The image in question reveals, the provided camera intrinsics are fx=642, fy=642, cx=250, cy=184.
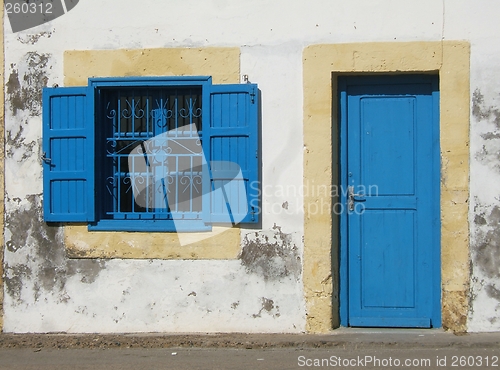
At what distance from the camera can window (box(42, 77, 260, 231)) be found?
532cm

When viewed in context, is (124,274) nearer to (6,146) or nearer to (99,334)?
(99,334)

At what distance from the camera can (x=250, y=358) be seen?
4.89 meters

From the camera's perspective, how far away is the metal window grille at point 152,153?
217 inches

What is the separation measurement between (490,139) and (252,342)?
2.52m

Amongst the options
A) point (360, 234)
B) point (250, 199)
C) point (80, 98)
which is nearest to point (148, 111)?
point (80, 98)

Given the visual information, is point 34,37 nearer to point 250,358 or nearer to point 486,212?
point 250,358

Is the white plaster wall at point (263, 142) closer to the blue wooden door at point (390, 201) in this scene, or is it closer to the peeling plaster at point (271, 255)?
the peeling plaster at point (271, 255)

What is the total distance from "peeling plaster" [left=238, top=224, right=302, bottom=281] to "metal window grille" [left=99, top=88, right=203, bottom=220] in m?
0.53

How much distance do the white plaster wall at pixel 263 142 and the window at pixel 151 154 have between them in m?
0.18

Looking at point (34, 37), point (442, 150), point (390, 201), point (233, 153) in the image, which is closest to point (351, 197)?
point (390, 201)

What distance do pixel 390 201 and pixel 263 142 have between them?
1.17 metres

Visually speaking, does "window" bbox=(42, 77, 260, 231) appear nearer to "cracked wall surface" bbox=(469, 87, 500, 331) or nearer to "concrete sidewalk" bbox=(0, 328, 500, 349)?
"concrete sidewalk" bbox=(0, 328, 500, 349)

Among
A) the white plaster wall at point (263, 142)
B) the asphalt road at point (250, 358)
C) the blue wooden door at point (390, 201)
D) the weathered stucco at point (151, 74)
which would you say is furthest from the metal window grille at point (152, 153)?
the blue wooden door at point (390, 201)

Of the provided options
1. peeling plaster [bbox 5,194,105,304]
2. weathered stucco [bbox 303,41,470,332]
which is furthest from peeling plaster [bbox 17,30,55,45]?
weathered stucco [bbox 303,41,470,332]
